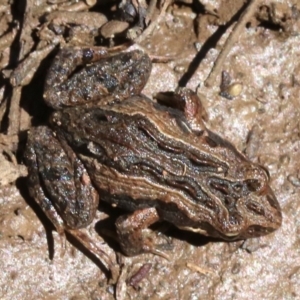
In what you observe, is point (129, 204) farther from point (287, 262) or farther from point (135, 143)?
point (287, 262)

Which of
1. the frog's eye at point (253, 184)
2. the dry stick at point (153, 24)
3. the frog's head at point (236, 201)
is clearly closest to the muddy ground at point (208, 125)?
the dry stick at point (153, 24)

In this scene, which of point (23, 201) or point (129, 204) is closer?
point (129, 204)

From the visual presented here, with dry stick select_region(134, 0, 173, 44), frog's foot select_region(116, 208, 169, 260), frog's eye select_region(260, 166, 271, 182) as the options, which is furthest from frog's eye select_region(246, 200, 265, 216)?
dry stick select_region(134, 0, 173, 44)

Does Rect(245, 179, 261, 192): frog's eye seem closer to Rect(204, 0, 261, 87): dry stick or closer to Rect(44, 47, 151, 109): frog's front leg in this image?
Rect(204, 0, 261, 87): dry stick

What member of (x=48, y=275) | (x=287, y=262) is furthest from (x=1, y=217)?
(x=287, y=262)

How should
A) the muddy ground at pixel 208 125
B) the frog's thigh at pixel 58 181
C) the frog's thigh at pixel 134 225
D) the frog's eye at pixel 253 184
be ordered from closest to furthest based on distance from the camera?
the frog's eye at pixel 253 184
the frog's thigh at pixel 58 181
the frog's thigh at pixel 134 225
the muddy ground at pixel 208 125

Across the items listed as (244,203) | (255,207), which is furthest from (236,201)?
(255,207)

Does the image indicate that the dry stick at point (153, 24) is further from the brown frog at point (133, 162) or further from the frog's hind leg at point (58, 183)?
the frog's hind leg at point (58, 183)
